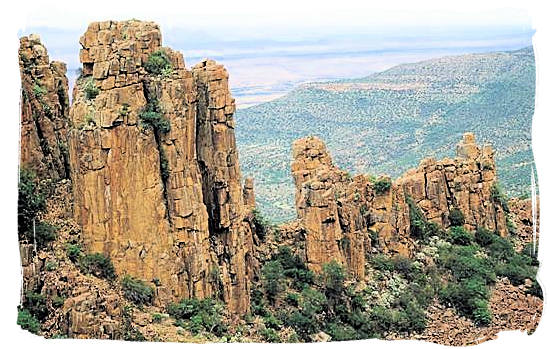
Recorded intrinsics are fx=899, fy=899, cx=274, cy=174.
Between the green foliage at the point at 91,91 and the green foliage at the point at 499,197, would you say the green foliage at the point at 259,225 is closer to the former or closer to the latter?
the green foliage at the point at 91,91

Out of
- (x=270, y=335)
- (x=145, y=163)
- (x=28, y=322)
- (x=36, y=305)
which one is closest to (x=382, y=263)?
(x=270, y=335)

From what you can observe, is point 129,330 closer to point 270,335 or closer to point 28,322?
point 28,322

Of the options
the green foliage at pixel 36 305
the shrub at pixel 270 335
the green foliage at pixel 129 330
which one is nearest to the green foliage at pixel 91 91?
the green foliage at pixel 36 305

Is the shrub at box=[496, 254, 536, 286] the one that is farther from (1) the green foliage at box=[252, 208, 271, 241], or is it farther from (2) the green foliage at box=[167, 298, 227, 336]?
(2) the green foliage at box=[167, 298, 227, 336]

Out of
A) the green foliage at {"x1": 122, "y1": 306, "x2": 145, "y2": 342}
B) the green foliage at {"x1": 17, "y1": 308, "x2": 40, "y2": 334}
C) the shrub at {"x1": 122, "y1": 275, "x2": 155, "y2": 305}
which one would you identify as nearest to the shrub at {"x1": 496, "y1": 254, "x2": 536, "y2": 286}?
the shrub at {"x1": 122, "y1": 275, "x2": 155, "y2": 305}

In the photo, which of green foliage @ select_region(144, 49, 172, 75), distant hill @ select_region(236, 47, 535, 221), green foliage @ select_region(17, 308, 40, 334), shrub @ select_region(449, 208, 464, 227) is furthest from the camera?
shrub @ select_region(449, 208, 464, 227)

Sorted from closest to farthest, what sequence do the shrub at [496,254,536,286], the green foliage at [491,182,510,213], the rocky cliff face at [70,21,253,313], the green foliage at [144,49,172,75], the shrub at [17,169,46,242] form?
1. the shrub at [17,169,46,242]
2. the rocky cliff face at [70,21,253,313]
3. the green foliage at [144,49,172,75]
4. the shrub at [496,254,536,286]
5. the green foliage at [491,182,510,213]

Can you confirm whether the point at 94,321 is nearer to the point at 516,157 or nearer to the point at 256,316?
the point at 256,316
